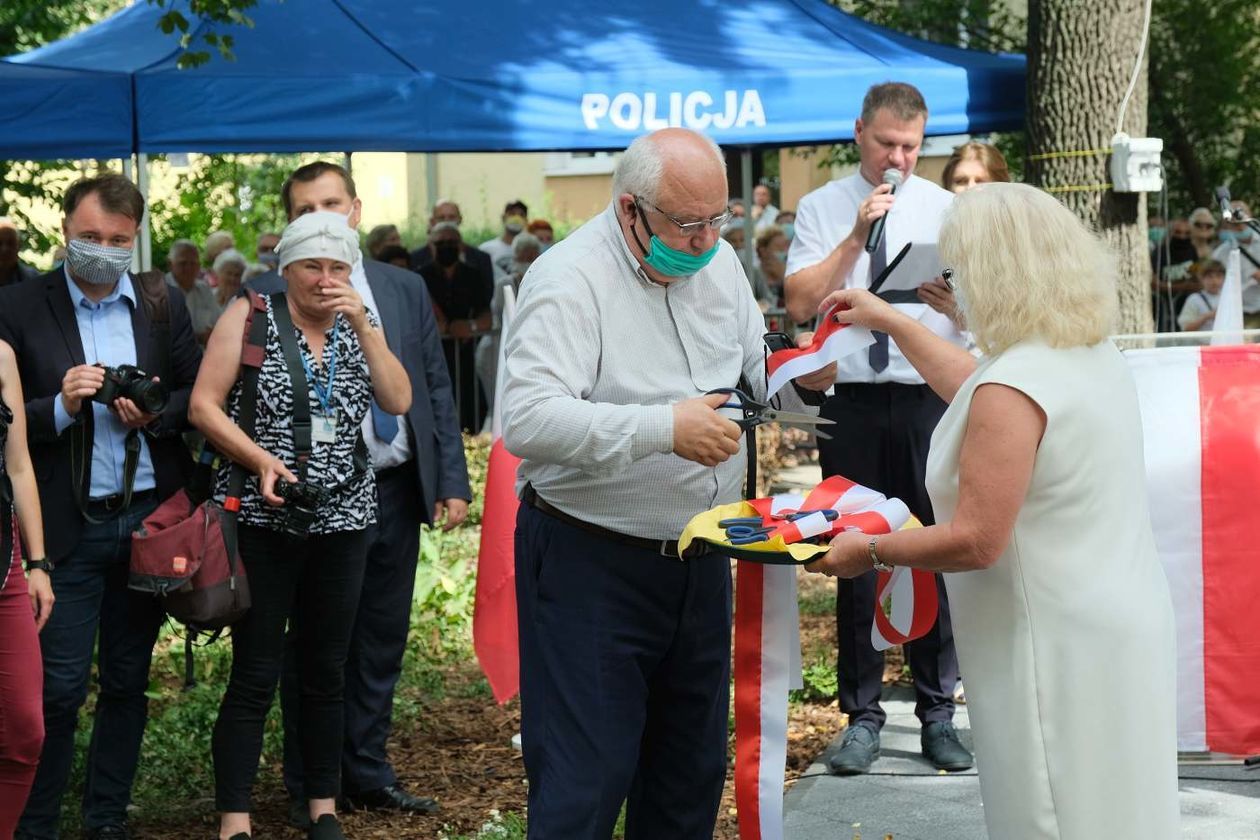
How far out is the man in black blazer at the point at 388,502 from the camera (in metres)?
5.27

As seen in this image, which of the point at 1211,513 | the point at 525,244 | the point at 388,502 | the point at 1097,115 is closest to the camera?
the point at 1211,513

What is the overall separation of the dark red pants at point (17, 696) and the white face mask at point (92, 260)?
1009mm

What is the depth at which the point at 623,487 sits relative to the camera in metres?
3.56

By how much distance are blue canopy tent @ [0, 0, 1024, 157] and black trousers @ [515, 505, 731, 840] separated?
5038mm

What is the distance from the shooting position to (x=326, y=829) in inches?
198

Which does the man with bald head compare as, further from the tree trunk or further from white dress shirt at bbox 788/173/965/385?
the tree trunk

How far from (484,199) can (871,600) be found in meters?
26.1

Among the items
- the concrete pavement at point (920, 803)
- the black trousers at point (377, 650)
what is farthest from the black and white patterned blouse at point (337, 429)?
the concrete pavement at point (920, 803)

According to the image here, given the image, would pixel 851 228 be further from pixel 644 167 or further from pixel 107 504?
pixel 107 504

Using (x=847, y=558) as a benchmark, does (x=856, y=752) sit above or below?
below

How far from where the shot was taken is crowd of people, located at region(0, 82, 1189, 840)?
10.5 ft

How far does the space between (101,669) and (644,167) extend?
278 centimetres

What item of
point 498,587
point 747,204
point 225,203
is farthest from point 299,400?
point 225,203

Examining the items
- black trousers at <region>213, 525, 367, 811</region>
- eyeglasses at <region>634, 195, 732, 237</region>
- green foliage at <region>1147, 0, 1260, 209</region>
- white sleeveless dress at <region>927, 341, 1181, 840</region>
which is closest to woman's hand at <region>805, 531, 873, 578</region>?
white sleeveless dress at <region>927, 341, 1181, 840</region>
